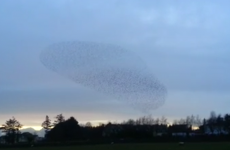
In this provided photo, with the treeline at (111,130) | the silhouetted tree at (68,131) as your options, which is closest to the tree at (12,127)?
the treeline at (111,130)

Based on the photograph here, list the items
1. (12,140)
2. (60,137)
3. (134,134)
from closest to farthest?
1. (134,134)
2. (60,137)
3. (12,140)

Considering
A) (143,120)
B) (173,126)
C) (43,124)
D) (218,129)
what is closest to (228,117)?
(218,129)

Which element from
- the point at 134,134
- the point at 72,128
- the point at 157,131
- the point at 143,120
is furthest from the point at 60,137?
the point at 143,120

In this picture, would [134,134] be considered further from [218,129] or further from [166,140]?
[218,129]

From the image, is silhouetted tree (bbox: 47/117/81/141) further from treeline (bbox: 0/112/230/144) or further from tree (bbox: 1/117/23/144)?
tree (bbox: 1/117/23/144)

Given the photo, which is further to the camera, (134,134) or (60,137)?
(60,137)

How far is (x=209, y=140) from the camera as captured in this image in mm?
102000

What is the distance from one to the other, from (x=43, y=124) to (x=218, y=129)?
68.6 meters

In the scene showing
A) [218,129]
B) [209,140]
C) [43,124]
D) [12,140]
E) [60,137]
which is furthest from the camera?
[43,124]

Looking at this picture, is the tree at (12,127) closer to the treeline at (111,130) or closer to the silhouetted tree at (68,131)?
the treeline at (111,130)

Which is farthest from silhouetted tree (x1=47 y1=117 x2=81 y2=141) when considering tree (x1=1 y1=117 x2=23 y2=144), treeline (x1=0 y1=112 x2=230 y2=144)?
tree (x1=1 y1=117 x2=23 y2=144)

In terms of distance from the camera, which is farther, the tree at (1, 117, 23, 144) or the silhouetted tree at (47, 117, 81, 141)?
the tree at (1, 117, 23, 144)

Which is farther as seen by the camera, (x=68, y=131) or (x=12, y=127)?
(x=12, y=127)

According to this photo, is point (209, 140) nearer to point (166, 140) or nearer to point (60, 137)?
point (166, 140)
